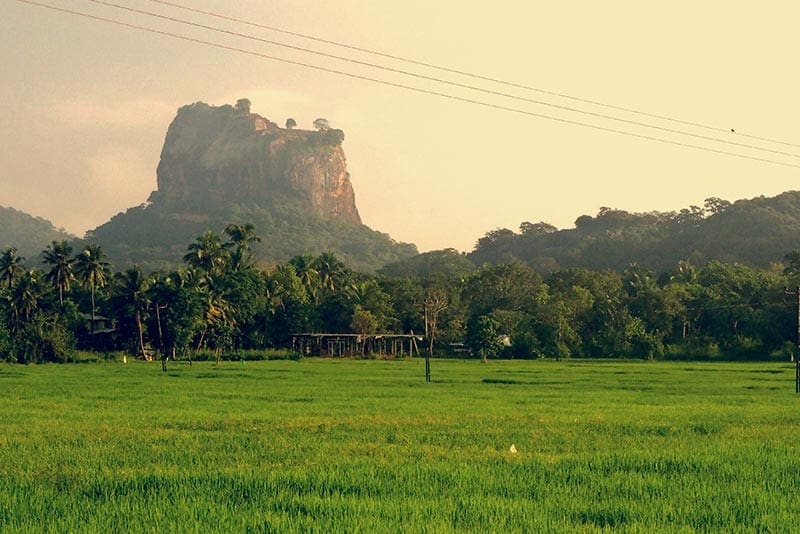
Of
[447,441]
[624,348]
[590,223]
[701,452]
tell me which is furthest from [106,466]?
[590,223]

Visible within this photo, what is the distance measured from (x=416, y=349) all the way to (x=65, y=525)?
9083cm

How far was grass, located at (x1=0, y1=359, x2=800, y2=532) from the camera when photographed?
10383 millimetres

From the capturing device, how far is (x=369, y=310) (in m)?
94.2

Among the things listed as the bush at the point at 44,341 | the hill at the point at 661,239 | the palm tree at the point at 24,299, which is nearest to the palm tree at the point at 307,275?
the bush at the point at 44,341

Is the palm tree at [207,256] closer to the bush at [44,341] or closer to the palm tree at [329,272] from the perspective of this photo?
the palm tree at [329,272]

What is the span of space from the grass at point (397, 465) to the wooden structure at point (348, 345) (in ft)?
202

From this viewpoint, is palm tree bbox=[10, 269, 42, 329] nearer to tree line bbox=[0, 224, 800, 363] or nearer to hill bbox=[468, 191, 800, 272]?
tree line bbox=[0, 224, 800, 363]

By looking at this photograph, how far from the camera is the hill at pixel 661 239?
14125 cm

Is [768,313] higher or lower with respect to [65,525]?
higher

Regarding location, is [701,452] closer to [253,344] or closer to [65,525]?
[65,525]

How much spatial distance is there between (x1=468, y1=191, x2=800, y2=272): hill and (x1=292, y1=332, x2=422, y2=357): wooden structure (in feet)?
214

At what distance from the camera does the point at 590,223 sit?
612ft

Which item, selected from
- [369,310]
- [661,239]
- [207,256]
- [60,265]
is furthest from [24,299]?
[661,239]

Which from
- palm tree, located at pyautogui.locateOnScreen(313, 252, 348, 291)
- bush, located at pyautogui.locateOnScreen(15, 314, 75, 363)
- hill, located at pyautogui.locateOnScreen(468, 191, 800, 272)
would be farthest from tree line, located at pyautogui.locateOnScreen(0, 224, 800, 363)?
hill, located at pyautogui.locateOnScreen(468, 191, 800, 272)
